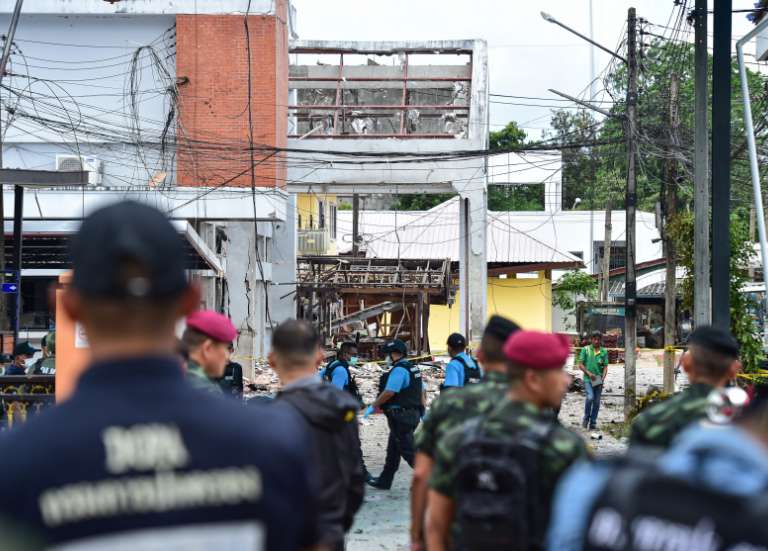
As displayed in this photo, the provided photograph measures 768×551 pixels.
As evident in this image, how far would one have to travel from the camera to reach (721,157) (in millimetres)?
11992

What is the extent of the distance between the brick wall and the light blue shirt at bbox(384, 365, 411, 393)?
16253 mm

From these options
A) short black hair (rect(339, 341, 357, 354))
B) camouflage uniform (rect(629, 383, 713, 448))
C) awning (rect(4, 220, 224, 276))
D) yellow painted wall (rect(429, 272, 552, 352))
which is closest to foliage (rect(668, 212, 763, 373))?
short black hair (rect(339, 341, 357, 354))

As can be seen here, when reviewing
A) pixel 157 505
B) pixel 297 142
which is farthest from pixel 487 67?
pixel 157 505

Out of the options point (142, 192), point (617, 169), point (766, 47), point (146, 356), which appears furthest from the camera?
point (617, 169)

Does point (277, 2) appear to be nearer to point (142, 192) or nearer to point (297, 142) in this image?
point (297, 142)

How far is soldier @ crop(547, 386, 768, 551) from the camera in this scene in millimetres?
2311

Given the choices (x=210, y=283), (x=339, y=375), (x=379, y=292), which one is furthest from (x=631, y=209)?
(x=379, y=292)

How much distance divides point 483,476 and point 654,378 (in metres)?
29.2

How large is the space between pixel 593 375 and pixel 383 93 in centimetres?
1605

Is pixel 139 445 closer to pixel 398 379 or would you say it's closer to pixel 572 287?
pixel 398 379

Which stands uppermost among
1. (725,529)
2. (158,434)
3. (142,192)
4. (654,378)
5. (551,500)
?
(142,192)

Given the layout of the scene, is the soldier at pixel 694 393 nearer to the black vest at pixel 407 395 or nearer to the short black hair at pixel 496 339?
the short black hair at pixel 496 339

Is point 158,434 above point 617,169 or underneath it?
underneath

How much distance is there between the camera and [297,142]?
93.5 ft
